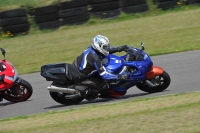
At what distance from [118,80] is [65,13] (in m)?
9.05

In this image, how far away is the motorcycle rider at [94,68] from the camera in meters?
9.20

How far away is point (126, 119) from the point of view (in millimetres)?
7141

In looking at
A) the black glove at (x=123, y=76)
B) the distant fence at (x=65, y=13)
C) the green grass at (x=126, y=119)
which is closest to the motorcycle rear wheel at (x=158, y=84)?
the black glove at (x=123, y=76)

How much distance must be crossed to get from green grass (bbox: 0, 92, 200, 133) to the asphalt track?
828 mm

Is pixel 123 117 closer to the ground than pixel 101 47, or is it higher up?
closer to the ground

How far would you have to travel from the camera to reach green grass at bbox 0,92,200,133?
6602 millimetres

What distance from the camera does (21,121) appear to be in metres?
8.23

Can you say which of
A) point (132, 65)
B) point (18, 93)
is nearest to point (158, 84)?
point (132, 65)

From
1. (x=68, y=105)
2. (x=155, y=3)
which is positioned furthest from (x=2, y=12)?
(x=68, y=105)

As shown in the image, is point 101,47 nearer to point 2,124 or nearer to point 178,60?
point 2,124

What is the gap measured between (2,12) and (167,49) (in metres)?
6.52

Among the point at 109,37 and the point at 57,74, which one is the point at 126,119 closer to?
the point at 57,74

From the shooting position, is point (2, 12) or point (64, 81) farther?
point (2, 12)

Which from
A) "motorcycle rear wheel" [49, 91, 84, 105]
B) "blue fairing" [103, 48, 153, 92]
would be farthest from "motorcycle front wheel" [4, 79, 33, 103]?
"blue fairing" [103, 48, 153, 92]
